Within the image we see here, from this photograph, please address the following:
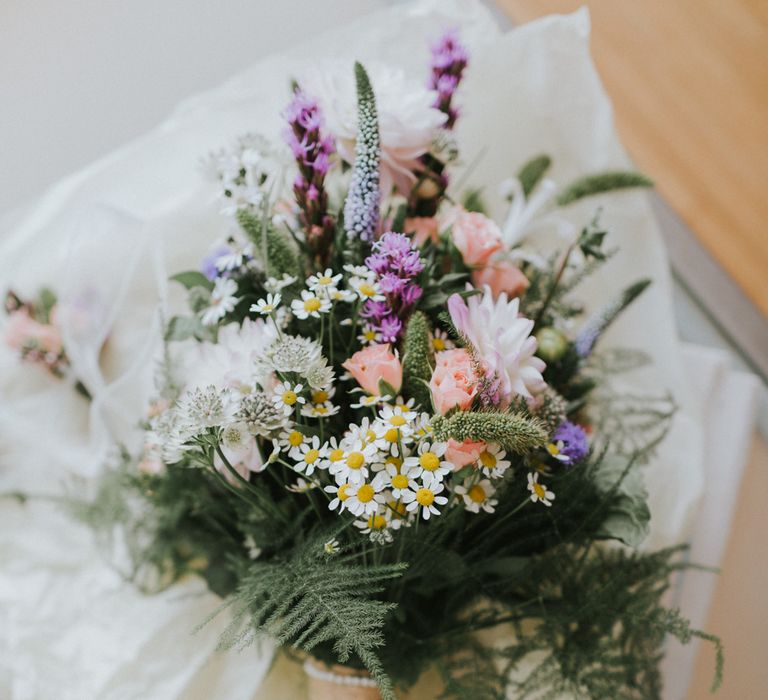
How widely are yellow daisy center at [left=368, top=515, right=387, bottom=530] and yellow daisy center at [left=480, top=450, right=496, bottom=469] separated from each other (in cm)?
8

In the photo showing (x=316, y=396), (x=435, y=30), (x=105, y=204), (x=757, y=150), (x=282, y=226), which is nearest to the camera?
(x=316, y=396)

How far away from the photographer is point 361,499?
17.5 inches

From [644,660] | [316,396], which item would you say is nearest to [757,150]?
[644,660]

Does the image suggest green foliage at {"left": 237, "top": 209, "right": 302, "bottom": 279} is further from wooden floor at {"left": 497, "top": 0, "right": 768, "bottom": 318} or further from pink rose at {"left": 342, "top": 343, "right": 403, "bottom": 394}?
wooden floor at {"left": 497, "top": 0, "right": 768, "bottom": 318}

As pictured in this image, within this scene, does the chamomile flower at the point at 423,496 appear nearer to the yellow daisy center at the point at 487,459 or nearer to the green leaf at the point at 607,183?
the yellow daisy center at the point at 487,459

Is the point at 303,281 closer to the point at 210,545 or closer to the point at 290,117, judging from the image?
the point at 290,117

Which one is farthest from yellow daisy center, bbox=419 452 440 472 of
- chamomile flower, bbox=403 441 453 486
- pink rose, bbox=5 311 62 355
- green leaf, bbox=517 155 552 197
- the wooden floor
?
the wooden floor

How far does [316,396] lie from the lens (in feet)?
1.62

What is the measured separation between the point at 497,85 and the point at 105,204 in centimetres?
47

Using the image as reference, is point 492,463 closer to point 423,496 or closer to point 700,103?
point 423,496

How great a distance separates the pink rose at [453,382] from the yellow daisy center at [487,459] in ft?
0.14

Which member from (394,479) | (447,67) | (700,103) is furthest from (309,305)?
(700,103)

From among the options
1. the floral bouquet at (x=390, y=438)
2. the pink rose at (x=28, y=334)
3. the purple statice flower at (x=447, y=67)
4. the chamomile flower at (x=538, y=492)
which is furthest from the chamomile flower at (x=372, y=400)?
the pink rose at (x=28, y=334)

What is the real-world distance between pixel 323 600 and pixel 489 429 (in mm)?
168
